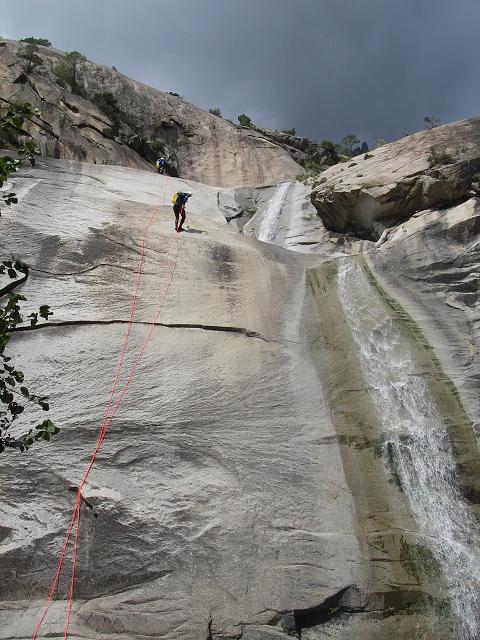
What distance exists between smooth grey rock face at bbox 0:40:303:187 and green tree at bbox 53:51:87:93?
425mm

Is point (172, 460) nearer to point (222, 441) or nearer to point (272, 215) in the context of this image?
point (222, 441)

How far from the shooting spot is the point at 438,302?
1327 cm

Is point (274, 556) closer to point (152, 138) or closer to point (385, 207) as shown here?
point (385, 207)

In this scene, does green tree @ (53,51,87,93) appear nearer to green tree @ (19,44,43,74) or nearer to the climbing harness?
green tree @ (19,44,43,74)

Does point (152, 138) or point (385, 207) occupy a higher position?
point (152, 138)

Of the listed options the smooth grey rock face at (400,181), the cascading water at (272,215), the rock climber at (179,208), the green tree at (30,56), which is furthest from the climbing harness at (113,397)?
the green tree at (30,56)

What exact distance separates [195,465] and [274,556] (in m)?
1.91

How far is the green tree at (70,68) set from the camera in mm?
32219

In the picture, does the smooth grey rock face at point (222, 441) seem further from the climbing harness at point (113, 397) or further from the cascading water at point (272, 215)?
the cascading water at point (272, 215)

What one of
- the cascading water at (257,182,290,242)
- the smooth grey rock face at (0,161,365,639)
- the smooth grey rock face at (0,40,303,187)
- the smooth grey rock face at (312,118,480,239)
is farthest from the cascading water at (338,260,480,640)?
the smooth grey rock face at (0,40,303,187)

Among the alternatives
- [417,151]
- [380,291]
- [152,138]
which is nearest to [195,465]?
[380,291]

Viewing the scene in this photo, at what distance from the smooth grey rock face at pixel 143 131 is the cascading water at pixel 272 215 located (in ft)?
19.9

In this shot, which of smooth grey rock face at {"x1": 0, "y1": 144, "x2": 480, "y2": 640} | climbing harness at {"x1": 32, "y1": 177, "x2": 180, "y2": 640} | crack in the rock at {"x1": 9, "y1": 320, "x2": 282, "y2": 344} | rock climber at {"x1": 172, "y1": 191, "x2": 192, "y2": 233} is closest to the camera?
climbing harness at {"x1": 32, "y1": 177, "x2": 180, "y2": 640}

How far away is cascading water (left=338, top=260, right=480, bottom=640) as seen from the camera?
8312mm
